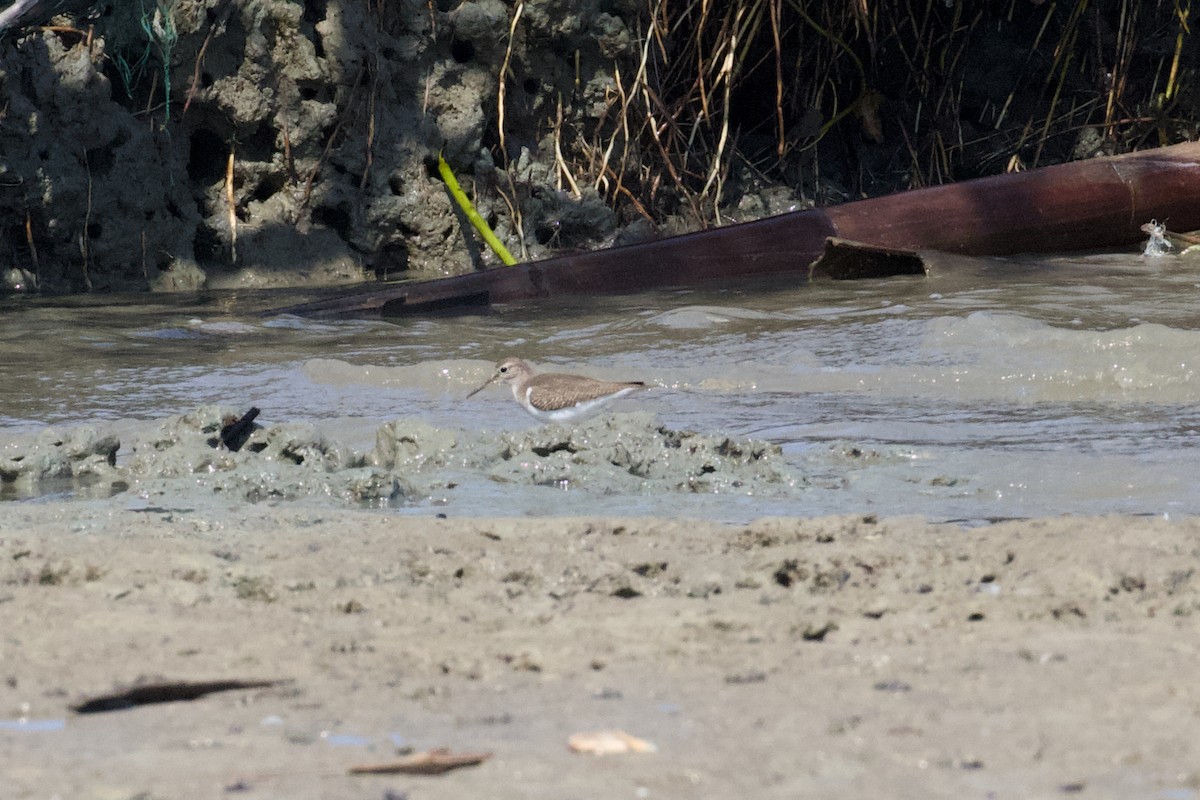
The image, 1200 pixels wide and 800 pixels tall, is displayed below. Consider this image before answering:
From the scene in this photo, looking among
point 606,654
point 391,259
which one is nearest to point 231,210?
point 391,259

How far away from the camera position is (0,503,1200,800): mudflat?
6.46 ft

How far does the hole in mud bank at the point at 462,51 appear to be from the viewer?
11.0 m

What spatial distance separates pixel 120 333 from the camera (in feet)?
26.0

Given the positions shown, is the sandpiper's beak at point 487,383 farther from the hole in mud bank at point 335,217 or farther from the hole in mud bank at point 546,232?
the hole in mud bank at point 546,232

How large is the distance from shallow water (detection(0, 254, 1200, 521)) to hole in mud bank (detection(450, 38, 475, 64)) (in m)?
2.69

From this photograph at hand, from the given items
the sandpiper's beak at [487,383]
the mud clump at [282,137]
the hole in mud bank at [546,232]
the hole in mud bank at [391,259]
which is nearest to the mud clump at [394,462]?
the sandpiper's beak at [487,383]

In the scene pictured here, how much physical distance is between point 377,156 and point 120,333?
10.3 feet

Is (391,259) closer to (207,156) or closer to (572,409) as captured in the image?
(207,156)

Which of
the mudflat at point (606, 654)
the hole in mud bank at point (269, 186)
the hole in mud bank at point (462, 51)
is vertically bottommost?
the mudflat at point (606, 654)

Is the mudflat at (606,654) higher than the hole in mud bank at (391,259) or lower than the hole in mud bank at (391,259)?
lower

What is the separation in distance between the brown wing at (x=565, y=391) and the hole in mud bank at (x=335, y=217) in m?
5.23

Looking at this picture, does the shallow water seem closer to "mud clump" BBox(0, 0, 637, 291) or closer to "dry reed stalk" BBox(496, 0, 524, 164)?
"mud clump" BBox(0, 0, 637, 291)

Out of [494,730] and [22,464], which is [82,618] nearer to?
[494,730]

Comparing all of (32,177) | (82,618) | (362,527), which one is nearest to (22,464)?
(362,527)
